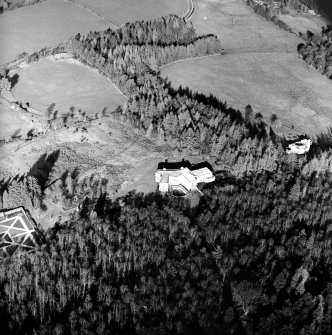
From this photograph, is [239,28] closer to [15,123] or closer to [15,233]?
[15,123]

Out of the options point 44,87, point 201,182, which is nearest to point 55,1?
point 44,87

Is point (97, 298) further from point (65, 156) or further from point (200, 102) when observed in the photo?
point (200, 102)

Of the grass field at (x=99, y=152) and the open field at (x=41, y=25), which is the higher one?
the open field at (x=41, y=25)

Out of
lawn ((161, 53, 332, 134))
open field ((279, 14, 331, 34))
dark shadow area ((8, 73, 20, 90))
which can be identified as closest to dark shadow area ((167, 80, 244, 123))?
lawn ((161, 53, 332, 134))

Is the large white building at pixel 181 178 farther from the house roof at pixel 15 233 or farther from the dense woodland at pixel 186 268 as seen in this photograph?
the house roof at pixel 15 233

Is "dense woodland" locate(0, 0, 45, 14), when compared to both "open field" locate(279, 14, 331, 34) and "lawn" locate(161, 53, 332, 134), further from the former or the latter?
"open field" locate(279, 14, 331, 34)

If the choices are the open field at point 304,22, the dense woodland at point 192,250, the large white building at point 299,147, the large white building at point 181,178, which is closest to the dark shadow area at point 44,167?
the dense woodland at point 192,250
